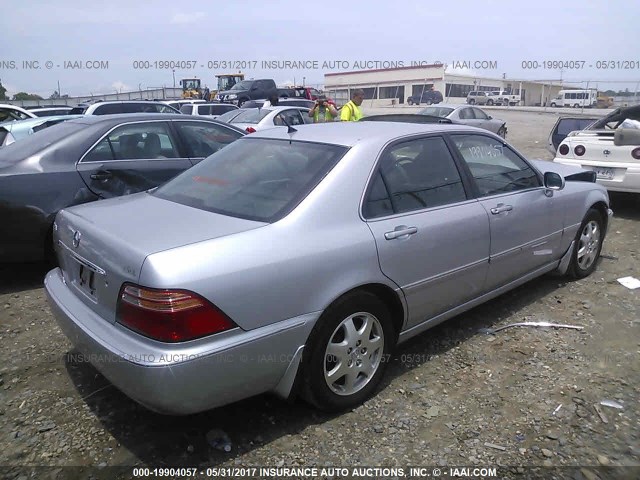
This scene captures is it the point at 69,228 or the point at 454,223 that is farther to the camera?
the point at 454,223

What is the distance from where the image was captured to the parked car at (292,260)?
2299mm

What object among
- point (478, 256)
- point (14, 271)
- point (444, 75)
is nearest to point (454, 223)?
point (478, 256)

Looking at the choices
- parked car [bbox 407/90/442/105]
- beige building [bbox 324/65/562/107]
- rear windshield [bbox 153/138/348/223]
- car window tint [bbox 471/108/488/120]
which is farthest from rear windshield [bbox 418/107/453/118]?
beige building [bbox 324/65/562/107]

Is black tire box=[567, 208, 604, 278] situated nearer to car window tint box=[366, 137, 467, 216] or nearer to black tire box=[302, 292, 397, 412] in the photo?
car window tint box=[366, 137, 467, 216]

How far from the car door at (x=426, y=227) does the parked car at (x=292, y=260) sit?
11 millimetres

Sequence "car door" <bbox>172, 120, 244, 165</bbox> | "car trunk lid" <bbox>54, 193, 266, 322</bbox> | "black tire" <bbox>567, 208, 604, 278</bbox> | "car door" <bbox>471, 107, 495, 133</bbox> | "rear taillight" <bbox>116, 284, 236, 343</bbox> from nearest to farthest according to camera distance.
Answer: "rear taillight" <bbox>116, 284, 236, 343</bbox>, "car trunk lid" <bbox>54, 193, 266, 322</bbox>, "black tire" <bbox>567, 208, 604, 278</bbox>, "car door" <bbox>172, 120, 244, 165</bbox>, "car door" <bbox>471, 107, 495, 133</bbox>

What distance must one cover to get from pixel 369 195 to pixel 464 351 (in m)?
1.44

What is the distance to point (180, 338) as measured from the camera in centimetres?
226

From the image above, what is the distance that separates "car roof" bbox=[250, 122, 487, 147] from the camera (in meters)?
3.23

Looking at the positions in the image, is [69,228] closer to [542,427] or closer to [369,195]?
[369,195]

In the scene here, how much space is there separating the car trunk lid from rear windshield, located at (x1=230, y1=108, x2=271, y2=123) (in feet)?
31.9

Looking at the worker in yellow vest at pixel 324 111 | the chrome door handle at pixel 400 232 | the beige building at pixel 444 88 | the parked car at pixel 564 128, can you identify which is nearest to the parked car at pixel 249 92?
the worker in yellow vest at pixel 324 111

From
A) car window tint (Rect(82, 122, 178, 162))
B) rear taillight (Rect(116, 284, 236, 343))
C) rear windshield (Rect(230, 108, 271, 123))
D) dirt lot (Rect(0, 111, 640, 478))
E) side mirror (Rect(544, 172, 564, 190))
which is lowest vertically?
dirt lot (Rect(0, 111, 640, 478))

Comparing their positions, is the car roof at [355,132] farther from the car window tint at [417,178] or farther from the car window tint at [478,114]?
the car window tint at [478,114]
